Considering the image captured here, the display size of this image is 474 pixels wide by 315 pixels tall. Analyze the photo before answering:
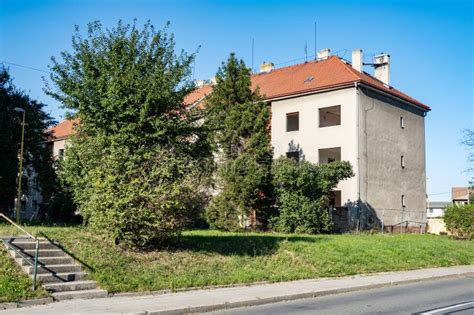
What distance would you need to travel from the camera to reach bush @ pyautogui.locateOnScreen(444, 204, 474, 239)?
28922 millimetres

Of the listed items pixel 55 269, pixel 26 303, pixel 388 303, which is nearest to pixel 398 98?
pixel 388 303

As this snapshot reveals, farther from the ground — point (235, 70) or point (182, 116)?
point (235, 70)

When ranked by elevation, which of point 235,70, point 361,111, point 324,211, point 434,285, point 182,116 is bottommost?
point 434,285

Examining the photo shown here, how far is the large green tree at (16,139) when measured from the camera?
28.1 meters

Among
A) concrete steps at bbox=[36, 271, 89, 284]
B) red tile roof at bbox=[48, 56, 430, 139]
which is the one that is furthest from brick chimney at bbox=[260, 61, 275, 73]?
concrete steps at bbox=[36, 271, 89, 284]

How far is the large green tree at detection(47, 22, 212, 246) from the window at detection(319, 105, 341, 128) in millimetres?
19880

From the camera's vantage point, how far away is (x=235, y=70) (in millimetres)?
30781

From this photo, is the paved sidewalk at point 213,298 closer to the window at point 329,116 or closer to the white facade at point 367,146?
the white facade at point 367,146

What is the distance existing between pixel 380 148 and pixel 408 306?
24325 mm

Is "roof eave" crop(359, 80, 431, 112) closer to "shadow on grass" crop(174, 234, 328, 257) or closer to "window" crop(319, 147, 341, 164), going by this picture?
"window" crop(319, 147, 341, 164)

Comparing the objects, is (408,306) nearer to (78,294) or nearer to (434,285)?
(434,285)

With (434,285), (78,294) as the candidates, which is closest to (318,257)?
(434,285)

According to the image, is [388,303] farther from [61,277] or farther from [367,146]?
[367,146]

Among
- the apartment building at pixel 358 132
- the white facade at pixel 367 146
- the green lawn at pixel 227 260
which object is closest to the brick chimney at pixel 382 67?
the apartment building at pixel 358 132
